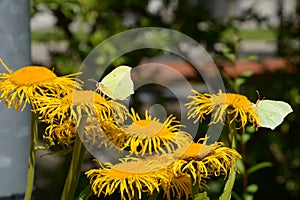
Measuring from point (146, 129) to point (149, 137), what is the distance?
2 cm

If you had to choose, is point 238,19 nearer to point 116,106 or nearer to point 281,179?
point 281,179

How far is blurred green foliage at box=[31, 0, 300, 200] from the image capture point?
132 inches

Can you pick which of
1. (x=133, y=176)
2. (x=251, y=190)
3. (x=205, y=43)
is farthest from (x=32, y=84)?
(x=205, y=43)

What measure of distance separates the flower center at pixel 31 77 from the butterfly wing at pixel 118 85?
112mm

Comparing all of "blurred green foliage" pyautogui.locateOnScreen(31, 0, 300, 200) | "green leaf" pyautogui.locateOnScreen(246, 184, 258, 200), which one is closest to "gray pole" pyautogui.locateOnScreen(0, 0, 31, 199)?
"green leaf" pyautogui.locateOnScreen(246, 184, 258, 200)

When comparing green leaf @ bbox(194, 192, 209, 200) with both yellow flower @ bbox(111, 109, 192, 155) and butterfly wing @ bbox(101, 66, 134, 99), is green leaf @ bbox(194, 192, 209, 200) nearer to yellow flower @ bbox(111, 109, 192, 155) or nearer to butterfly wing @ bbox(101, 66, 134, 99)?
yellow flower @ bbox(111, 109, 192, 155)

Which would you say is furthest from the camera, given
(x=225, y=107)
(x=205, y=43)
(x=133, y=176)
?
(x=205, y=43)

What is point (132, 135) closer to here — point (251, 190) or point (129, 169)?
point (129, 169)

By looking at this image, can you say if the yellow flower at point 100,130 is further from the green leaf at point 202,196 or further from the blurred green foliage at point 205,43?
the blurred green foliage at point 205,43

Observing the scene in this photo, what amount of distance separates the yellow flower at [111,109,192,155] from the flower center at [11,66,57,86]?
18 centimetres

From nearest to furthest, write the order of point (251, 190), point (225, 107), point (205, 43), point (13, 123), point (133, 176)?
point (133, 176) < point (225, 107) < point (13, 123) < point (251, 190) < point (205, 43)

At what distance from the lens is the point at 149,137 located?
4.21ft

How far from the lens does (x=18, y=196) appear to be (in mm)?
1605

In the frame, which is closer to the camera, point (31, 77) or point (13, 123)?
point (31, 77)
